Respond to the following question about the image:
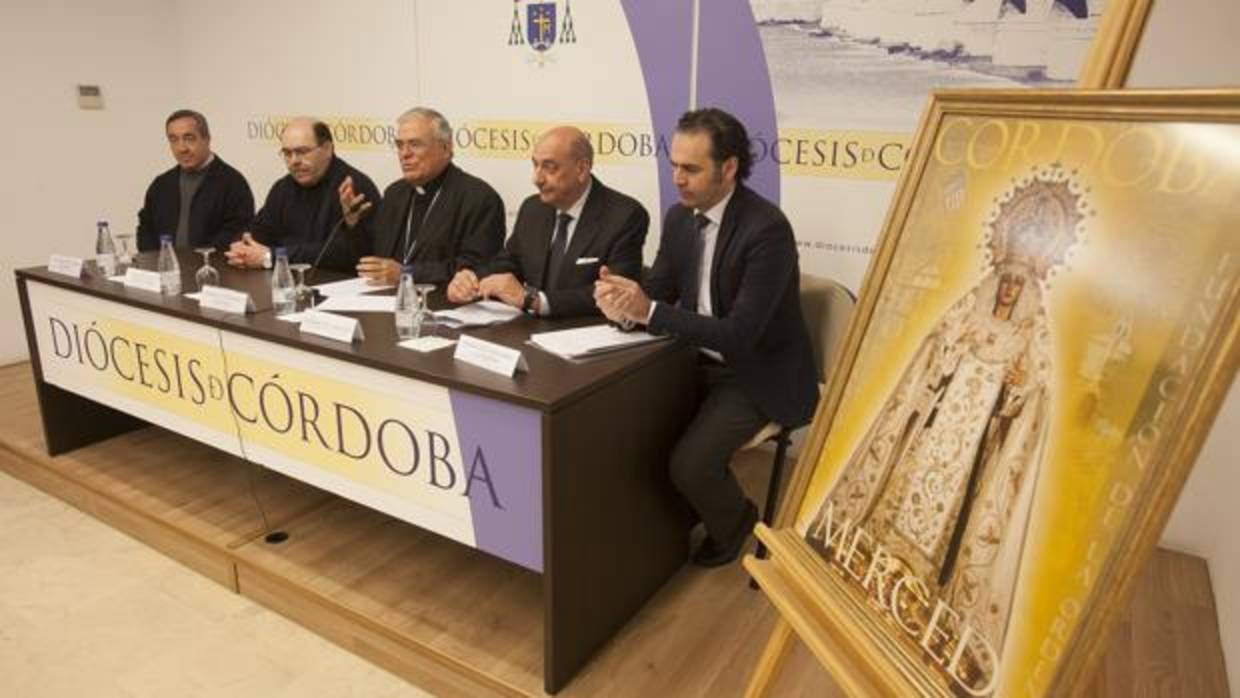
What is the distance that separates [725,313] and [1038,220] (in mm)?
1222

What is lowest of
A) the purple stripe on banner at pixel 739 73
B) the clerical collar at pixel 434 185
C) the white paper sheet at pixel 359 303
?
the white paper sheet at pixel 359 303

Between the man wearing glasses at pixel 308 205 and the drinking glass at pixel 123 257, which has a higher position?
the man wearing glasses at pixel 308 205

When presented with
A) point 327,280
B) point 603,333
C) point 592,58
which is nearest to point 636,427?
point 603,333

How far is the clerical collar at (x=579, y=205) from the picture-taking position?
2.38 m

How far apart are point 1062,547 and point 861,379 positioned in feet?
1.26

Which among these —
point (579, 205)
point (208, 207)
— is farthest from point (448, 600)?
point (208, 207)

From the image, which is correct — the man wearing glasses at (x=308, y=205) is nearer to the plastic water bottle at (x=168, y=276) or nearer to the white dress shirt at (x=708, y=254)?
the plastic water bottle at (x=168, y=276)

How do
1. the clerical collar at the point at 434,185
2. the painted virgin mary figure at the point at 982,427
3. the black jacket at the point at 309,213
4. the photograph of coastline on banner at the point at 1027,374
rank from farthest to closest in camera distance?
1. the black jacket at the point at 309,213
2. the clerical collar at the point at 434,185
3. the painted virgin mary figure at the point at 982,427
4. the photograph of coastline on banner at the point at 1027,374

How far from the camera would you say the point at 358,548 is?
87.4 inches

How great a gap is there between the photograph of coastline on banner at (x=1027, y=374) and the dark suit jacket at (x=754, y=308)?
804 millimetres

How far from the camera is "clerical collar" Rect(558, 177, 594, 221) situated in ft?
7.80

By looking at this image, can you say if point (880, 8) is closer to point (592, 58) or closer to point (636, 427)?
point (592, 58)

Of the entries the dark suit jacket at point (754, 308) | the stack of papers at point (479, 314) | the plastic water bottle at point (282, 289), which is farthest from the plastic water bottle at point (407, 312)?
the dark suit jacket at point (754, 308)

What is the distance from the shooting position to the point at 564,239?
7.93 feet
